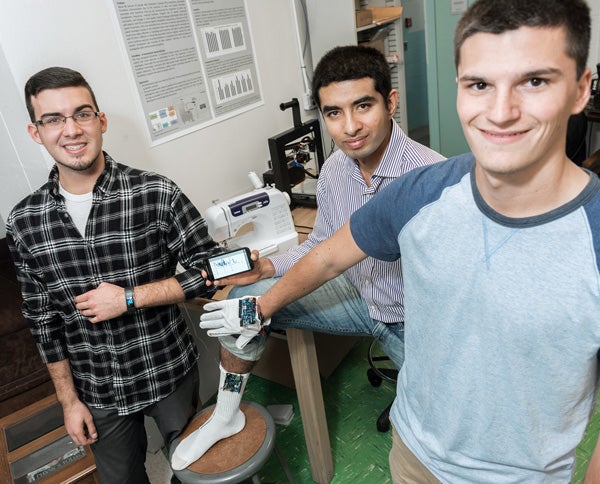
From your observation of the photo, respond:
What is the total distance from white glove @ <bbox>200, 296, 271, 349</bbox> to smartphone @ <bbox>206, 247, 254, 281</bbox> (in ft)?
0.41

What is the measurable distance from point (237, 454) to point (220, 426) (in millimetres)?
98

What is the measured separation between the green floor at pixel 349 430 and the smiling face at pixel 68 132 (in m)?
1.39

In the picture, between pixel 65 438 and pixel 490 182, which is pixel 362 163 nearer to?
pixel 490 182

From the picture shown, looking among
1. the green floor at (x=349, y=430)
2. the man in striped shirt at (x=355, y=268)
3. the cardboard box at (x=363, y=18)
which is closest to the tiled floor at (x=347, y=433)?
the green floor at (x=349, y=430)

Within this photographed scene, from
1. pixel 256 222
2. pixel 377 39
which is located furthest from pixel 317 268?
pixel 377 39

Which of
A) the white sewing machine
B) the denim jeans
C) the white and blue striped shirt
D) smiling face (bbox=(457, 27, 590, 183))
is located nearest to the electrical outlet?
the white sewing machine

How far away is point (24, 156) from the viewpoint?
1602mm

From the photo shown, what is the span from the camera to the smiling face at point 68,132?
52.5 inches

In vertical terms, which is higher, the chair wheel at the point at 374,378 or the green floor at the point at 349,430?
the chair wheel at the point at 374,378

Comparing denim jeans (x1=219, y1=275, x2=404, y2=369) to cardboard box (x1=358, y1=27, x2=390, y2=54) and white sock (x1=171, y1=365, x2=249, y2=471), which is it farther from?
cardboard box (x1=358, y1=27, x2=390, y2=54)

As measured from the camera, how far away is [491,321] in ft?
2.68

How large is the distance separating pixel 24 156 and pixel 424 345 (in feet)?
4.85

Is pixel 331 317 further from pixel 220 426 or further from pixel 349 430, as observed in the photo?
pixel 349 430

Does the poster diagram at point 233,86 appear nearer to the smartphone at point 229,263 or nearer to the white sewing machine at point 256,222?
the white sewing machine at point 256,222
